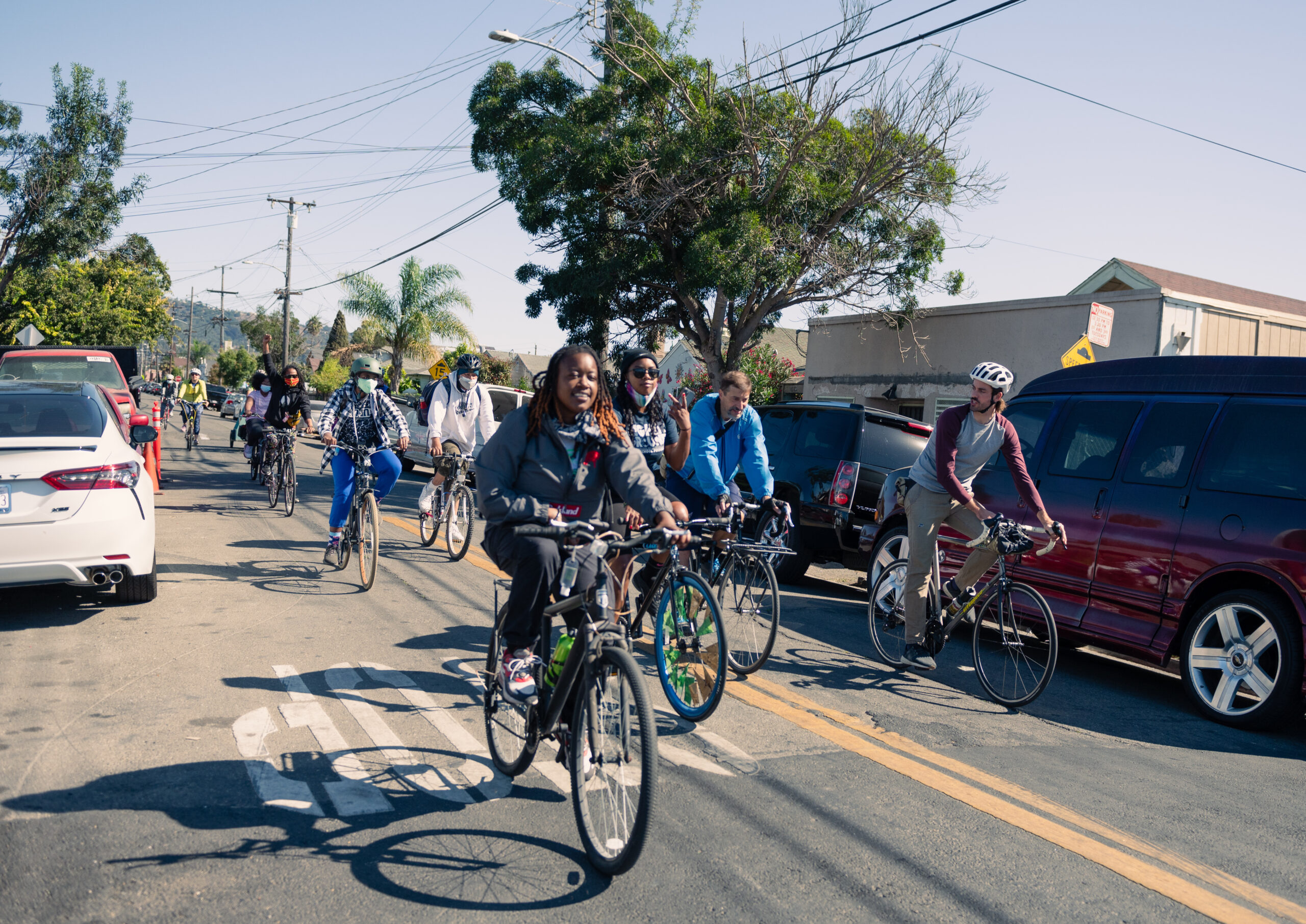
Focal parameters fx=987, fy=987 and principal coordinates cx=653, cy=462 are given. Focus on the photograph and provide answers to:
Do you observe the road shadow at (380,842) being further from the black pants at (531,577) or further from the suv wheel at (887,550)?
the suv wheel at (887,550)

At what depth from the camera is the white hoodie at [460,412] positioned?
9.62 metres

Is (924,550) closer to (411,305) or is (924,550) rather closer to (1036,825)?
(1036,825)

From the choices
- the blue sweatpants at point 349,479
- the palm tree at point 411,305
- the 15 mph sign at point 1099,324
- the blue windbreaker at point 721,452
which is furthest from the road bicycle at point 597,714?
the palm tree at point 411,305

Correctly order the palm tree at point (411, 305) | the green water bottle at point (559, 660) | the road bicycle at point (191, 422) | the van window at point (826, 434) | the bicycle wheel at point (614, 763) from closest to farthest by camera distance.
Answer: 1. the bicycle wheel at point (614, 763)
2. the green water bottle at point (559, 660)
3. the van window at point (826, 434)
4. the road bicycle at point (191, 422)
5. the palm tree at point (411, 305)

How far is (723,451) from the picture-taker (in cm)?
651

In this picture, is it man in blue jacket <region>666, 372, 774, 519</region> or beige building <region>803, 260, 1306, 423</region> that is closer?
man in blue jacket <region>666, 372, 774, 519</region>

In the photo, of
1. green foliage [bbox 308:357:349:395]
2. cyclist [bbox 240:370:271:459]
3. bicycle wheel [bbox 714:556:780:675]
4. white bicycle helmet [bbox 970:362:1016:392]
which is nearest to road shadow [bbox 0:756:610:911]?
bicycle wheel [bbox 714:556:780:675]

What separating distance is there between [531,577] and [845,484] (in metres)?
6.25

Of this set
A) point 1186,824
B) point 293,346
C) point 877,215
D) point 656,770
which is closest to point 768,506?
point 1186,824

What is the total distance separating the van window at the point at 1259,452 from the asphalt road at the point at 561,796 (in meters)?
1.41

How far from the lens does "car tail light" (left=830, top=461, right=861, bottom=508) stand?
31.1 ft

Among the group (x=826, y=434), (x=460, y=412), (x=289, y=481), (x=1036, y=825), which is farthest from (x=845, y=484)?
(x=289, y=481)

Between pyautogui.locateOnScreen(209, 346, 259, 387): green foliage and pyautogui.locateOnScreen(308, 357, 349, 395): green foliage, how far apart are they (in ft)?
74.5

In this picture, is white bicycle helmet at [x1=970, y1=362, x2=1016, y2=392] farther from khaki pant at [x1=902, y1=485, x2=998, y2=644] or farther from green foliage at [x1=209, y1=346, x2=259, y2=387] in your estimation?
green foliage at [x1=209, y1=346, x2=259, y2=387]
